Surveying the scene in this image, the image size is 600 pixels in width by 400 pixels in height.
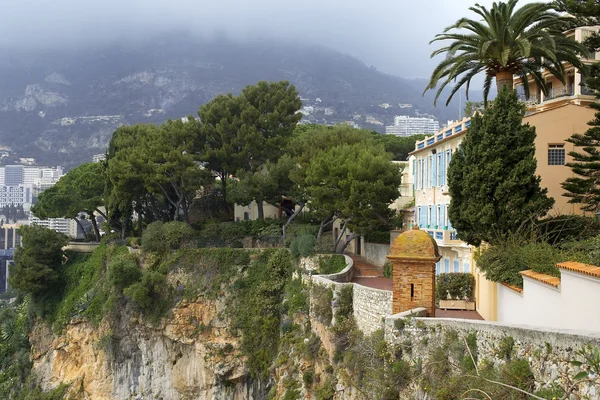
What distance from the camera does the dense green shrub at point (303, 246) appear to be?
32062mm

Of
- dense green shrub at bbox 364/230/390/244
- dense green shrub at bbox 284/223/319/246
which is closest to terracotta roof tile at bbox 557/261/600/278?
dense green shrub at bbox 364/230/390/244

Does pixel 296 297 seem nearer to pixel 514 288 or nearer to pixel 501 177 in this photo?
pixel 501 177

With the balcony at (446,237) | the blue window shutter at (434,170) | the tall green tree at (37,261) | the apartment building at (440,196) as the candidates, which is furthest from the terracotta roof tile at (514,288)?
the tall green tree at (37,261)

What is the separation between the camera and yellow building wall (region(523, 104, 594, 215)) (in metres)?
21.7

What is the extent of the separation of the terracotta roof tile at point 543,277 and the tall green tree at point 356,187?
16383 millimetres

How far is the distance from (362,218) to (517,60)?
43.7 ft

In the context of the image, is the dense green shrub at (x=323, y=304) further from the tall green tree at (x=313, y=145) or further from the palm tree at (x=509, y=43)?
the tall green tree at (x=313, y=145)

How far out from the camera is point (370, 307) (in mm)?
19219

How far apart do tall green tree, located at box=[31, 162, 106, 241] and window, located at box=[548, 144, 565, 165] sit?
3654cm

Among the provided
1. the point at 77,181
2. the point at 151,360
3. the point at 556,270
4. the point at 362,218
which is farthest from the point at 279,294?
the point at 77,181

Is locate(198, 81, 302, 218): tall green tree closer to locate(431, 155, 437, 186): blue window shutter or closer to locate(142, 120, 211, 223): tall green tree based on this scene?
locate(142, 120, 211, 223): tall green tree

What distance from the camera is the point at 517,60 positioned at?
2108 cm

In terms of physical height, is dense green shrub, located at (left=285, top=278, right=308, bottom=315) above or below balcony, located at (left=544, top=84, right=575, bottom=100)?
below

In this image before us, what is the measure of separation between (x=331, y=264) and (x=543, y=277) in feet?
56.9
